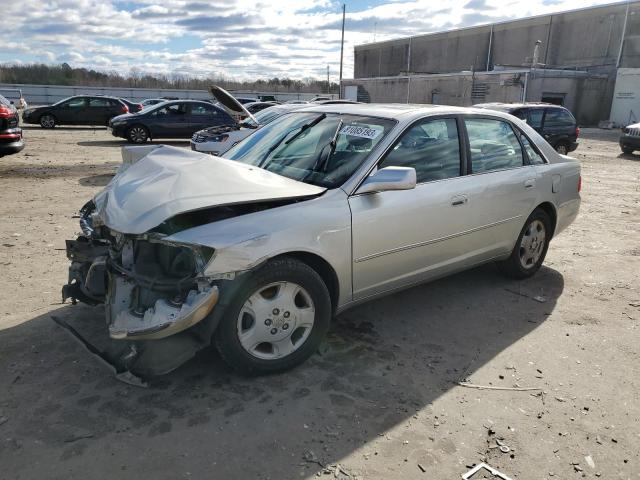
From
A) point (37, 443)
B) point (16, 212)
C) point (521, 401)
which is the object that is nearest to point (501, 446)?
point (521, 401)

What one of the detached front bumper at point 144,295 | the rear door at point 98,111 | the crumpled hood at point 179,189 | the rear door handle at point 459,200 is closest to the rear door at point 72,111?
the rear door at point 98,111

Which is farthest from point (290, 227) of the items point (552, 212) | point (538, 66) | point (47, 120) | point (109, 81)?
point (109, 81)

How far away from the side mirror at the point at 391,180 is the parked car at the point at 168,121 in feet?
47.1

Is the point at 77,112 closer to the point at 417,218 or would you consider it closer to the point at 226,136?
the point at 226,136

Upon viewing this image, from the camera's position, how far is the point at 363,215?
349 centimetres

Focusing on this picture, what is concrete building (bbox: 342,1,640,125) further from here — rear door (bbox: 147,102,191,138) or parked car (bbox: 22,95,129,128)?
parked car (bbox: 22,95,129,128)

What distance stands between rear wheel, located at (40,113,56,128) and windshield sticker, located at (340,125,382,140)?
2251 centimetres

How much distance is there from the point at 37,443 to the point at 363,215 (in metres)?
2.27

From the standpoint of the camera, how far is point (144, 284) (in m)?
3.03

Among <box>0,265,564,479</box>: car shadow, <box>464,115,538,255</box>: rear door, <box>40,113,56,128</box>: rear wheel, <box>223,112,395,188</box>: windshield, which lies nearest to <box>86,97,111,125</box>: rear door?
<box>40,113,56,128</box>: rear wheel

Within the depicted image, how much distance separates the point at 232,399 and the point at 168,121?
15696 mm

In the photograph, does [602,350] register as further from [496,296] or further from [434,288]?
[434,288]

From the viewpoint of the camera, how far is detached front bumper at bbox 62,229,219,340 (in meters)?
2.87

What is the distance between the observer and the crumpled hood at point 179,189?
299 centimetres
